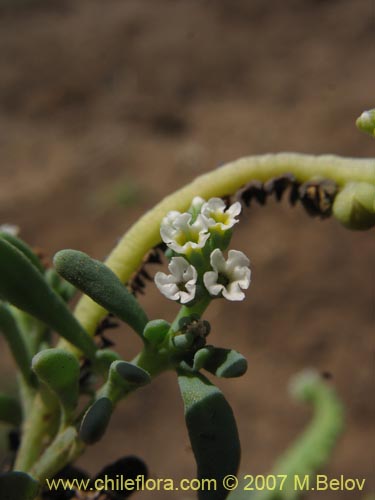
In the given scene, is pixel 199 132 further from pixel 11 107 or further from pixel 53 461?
pixel 53 461

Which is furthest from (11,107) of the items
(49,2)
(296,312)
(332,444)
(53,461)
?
(53,461)

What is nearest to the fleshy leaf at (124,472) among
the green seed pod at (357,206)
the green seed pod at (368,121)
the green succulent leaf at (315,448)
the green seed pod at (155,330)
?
the green seed pod at (155,330)

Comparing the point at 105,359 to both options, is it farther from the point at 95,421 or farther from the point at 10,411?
the point at 10,411

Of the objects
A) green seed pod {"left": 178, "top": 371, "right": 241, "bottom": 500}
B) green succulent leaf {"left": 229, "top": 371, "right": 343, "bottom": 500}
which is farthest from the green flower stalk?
green succulent leaf {"left": 229, "top": 371, "right": 343, "bottom": 500}

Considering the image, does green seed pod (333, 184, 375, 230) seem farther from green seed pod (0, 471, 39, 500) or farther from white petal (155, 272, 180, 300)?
green seed pod (0, 471, 39, 500)

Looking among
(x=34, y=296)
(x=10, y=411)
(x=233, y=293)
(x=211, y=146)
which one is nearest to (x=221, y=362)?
(x=233, y=293)

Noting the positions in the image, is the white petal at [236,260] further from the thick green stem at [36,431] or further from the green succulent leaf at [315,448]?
the green succulent leaf at [315,448]

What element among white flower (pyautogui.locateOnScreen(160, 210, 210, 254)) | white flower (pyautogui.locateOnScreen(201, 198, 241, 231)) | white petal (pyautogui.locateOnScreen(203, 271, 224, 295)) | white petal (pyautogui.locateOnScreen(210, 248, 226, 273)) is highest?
white flower (pyautogui.locateOnScreen(201, 198, 241, 231))
